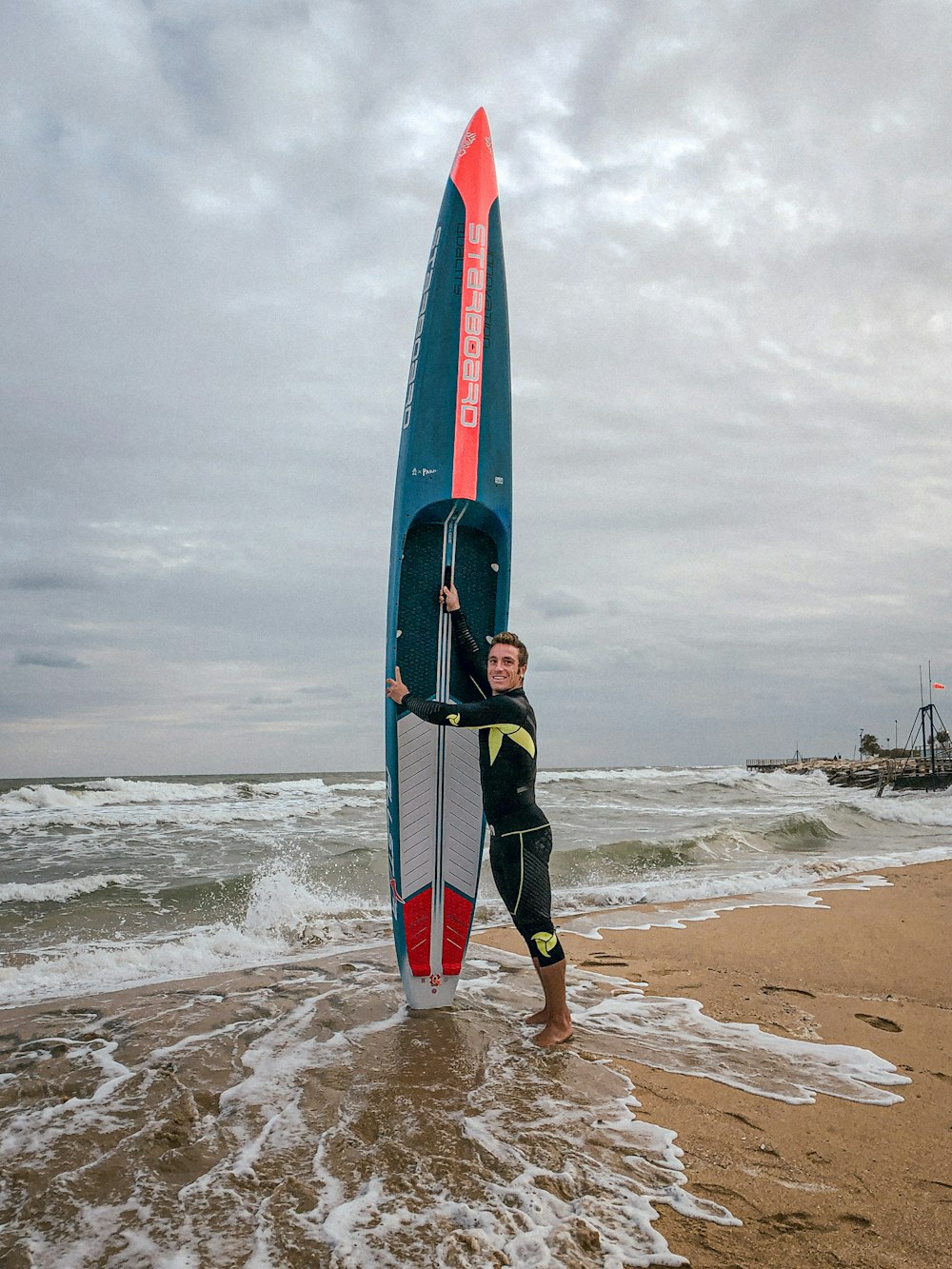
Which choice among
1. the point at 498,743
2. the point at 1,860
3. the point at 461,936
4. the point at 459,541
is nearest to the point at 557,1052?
the point at 461,936

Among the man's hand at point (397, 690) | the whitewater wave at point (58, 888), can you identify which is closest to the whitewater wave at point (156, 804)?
the whitewater wave at point (58, 888)

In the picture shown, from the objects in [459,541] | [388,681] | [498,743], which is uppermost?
[459,541]

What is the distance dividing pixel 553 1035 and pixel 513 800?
1002 millimetres

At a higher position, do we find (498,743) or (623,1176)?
(498,743)

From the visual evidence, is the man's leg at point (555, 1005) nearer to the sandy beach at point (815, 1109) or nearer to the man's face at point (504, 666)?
the sandy beach at point (815, 1109)

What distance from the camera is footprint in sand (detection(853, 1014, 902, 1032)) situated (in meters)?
3.50

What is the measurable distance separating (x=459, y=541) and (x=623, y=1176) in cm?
319

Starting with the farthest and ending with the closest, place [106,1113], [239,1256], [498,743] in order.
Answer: [498,743] < [106,1113] < [239,1256]

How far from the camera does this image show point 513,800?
3619 millimetres

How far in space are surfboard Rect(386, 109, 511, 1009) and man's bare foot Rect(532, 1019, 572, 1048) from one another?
71 cm

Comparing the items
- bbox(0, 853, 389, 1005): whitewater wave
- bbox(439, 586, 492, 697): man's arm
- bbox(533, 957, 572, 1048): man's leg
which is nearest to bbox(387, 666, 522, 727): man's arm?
bbox(439, 586, 492, 697): man's arm

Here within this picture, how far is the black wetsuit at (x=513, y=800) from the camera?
11.5 feet

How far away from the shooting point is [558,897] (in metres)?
7.16

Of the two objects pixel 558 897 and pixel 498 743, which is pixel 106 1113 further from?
pixel 558 897
